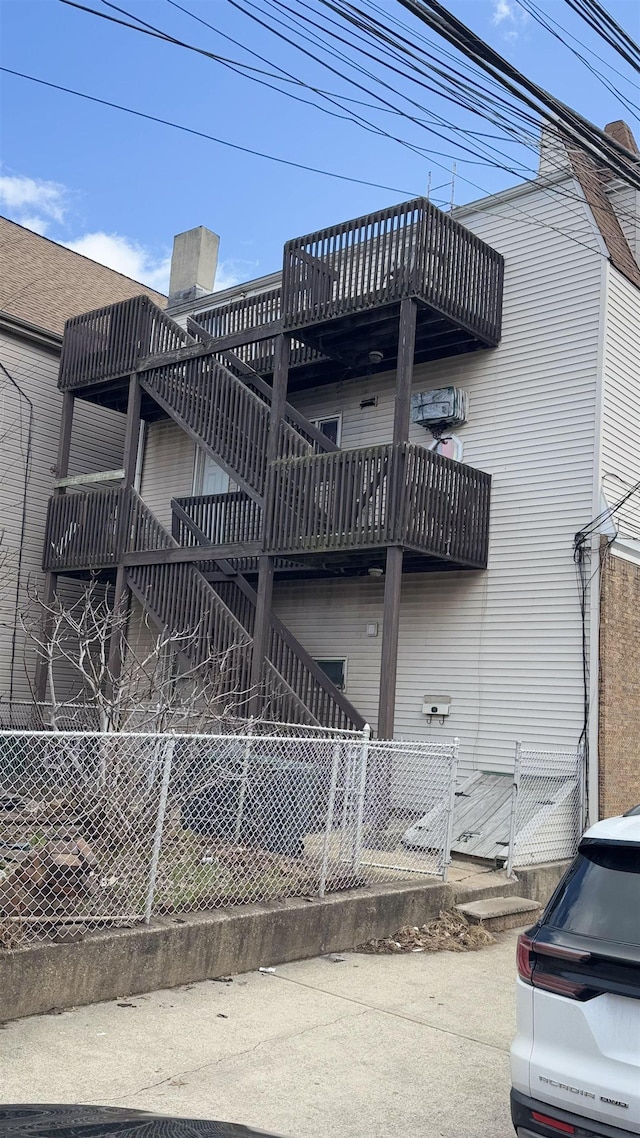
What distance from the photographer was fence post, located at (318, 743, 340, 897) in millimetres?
7270

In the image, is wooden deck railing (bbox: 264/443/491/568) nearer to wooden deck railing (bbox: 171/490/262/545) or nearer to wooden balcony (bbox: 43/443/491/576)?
wooden balcony (bbox: 43/443/491/576)

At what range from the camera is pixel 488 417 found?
12680mm

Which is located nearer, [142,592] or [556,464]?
[556,464]

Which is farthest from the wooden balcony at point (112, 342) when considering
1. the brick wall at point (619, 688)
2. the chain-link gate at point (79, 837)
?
the chain-link gate at point (79, 837)

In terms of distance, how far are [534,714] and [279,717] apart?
10.3ft

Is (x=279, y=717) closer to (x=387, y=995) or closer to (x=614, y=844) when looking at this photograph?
(x=387, y=995)

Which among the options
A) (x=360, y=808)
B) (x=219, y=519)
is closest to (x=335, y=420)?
(x=219, y=519)

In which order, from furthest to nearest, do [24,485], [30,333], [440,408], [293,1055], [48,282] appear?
[48,282], [30,333], [24,485], [440,408], [293,1055]

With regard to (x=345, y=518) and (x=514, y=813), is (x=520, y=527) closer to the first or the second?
(x=345, y=518)

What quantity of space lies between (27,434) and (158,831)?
1307 centimetres

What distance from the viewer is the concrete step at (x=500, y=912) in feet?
27.4

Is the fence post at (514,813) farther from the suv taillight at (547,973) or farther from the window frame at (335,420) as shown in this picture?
the window frame at (335,420)

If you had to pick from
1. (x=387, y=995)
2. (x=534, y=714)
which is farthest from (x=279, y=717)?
(x=387, y=995)

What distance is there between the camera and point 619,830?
3.59 metres
